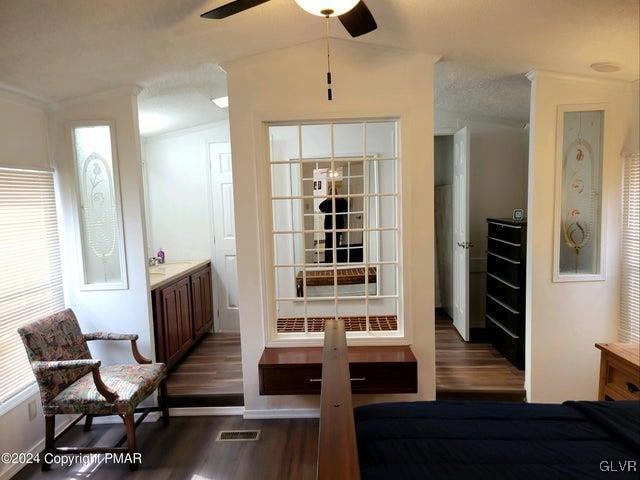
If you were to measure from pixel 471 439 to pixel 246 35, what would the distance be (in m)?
2.23

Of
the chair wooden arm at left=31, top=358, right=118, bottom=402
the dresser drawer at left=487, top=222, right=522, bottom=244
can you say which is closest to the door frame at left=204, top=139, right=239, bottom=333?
the chair wooden arm at left=31, top=358, right=118, bottom=402

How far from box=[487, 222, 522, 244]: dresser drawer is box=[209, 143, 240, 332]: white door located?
2.52m

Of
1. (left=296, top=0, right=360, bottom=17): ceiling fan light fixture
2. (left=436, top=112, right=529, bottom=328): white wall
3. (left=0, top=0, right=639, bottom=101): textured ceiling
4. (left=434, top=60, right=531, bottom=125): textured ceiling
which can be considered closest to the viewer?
(left=296, top=0, right=360, bottom=17): ceiling fan light fixture

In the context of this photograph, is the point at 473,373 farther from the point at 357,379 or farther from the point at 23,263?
the point at 23,263

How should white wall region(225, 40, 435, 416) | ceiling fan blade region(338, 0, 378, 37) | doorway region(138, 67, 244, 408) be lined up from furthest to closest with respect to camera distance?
doorway region(138, 67, 244, 408) → white wall region(225, 40, 435, 416) → ceiling fan blade region(338, 0, 378, 37)

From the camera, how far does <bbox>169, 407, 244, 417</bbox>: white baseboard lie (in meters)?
2.84

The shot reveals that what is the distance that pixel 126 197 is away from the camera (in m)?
2.70

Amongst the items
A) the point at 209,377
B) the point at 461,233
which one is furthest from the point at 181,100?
the point at 461,233

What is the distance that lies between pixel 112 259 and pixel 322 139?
2.10 metres

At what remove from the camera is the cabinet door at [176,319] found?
3.12 metres

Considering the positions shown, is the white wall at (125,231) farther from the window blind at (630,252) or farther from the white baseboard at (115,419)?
the window blind at (630,252)

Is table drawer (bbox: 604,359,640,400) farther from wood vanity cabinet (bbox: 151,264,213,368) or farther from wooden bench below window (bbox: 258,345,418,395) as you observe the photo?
wood vanity cabinet (bbox: 151,264,213,368)

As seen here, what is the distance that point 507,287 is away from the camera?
3270 mm

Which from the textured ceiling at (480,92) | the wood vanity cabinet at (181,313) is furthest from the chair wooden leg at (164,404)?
the textured ceiling at (480,92)
